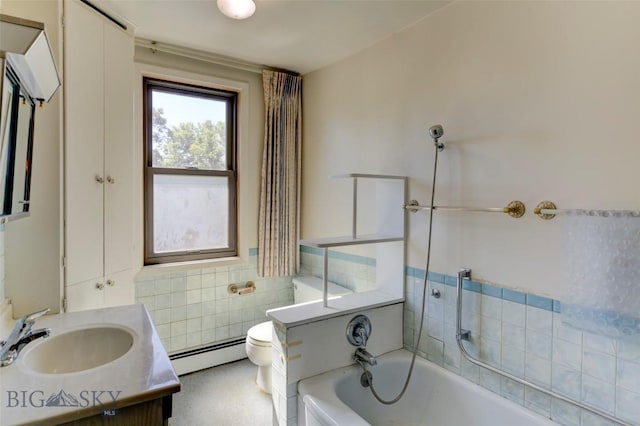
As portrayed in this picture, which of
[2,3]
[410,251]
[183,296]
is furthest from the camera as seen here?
[183,296]

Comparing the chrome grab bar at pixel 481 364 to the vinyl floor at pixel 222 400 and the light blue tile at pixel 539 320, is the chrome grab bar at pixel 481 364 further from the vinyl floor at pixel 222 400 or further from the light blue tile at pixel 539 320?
the vinyl floor at pixel 222 400

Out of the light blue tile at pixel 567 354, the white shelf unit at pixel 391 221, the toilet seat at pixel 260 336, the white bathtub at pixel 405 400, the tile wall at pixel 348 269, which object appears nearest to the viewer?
the light blue tile at pixel 567 354

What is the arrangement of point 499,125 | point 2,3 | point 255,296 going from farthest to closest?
point 255,296
point 499,125
point 2,3

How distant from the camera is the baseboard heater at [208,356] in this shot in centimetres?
267

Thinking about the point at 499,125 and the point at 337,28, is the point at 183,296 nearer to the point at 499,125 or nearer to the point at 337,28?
the point at 337,28

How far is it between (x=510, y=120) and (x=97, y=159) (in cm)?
217

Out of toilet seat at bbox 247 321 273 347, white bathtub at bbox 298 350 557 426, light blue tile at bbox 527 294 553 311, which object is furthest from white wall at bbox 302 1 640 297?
toilet seat at bbox 247 321 273 347

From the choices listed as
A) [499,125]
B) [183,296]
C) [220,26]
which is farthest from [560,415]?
[220,26]

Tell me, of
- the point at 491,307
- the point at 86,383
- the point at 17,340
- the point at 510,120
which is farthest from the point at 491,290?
the point at 17,340

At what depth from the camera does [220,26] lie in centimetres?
222

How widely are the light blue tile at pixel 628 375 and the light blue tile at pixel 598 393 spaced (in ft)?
0.15

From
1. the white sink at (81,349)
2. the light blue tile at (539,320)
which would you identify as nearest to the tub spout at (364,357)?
the light blue tile at (539,320)

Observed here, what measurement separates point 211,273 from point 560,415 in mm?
2392

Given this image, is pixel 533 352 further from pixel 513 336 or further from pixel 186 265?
pixel 186 265
